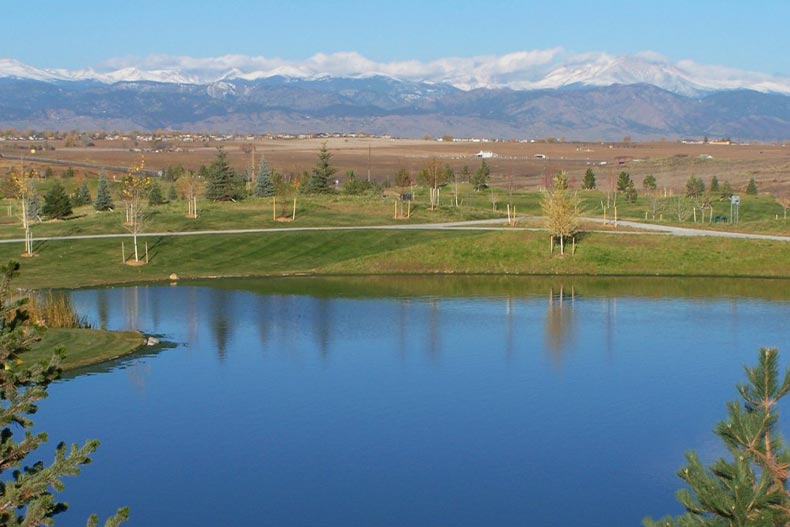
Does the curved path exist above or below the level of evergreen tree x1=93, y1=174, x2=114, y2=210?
below

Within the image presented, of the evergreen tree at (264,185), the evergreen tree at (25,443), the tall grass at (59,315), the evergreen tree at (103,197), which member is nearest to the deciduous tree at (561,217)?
the tall grass at (59,315)

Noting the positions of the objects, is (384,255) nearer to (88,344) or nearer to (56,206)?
(88,344)

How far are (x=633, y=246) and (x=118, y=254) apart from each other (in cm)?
3249

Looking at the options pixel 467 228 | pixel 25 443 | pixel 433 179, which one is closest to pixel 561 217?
pixel 467 228

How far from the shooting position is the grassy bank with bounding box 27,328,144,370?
136ft

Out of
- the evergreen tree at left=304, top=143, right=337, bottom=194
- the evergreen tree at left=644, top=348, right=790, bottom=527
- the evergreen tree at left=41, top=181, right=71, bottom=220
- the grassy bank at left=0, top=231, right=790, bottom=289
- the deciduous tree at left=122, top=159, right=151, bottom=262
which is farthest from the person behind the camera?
the evergreen tree at left=304, top=143, right=337, bottom=194

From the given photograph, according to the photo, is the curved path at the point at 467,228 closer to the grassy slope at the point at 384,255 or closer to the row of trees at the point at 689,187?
the grassy slope at the point at 384,255

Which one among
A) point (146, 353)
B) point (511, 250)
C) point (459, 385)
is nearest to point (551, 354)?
point (459, 385)

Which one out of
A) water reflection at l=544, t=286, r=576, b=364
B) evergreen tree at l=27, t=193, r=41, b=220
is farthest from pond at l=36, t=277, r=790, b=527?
evergreen tree at l=27, t=193, r=41, b=220

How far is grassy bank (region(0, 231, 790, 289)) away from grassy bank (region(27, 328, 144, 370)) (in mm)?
17432

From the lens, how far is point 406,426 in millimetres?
33156

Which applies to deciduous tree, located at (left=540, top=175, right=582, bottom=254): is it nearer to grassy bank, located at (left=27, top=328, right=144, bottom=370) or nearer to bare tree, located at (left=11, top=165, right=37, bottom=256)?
grassy bank, located at (left=27, top=328, right=144, bottom=370)

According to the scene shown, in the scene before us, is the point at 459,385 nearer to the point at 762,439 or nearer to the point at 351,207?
the point at 762,439

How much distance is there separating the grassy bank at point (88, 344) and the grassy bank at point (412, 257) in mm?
17432
